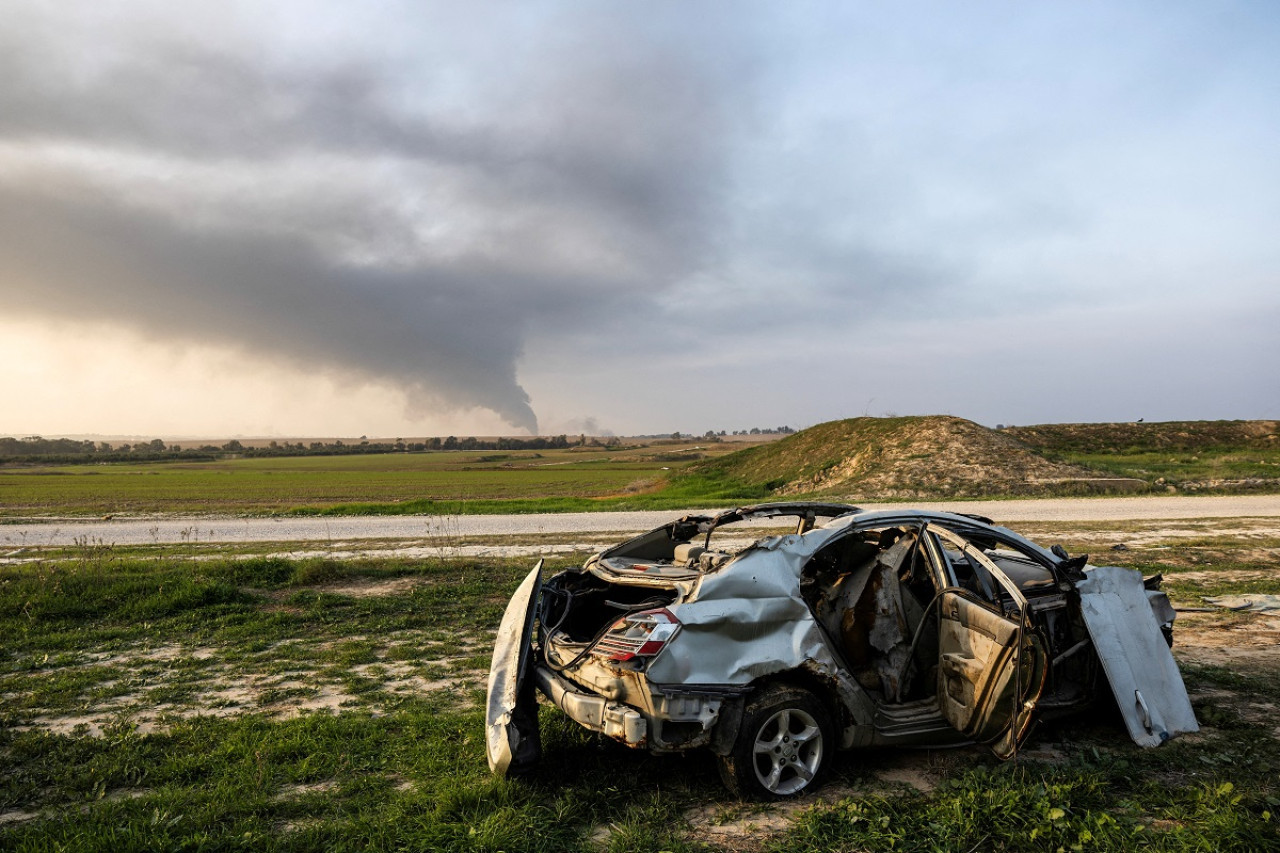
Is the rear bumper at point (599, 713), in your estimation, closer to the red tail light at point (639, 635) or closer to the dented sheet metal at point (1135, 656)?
the red tail light at point (639, 635)

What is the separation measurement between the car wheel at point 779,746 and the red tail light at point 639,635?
2.05 feet

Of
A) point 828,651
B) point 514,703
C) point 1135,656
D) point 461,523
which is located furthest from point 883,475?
point 514,703

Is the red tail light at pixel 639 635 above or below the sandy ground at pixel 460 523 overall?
above

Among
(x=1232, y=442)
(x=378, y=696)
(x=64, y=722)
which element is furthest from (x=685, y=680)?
(x=1232, y=442)

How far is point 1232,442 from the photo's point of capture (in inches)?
1859

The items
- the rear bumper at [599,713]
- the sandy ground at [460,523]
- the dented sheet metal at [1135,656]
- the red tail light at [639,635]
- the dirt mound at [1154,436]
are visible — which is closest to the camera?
the rear bumper at [599,713]

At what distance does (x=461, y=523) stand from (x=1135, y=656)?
769 inches

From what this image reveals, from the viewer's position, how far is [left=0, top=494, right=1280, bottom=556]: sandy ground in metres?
20.2

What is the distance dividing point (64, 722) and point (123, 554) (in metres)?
12.6

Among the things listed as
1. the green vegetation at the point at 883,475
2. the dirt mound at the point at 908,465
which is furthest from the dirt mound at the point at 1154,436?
the dirt mound at the point at 908,465

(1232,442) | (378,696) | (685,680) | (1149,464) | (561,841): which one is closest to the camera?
(561,841)

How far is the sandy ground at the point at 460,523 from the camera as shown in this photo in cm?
2020

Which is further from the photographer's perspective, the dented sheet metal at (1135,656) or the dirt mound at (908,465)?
the dirt mound at (908,465)

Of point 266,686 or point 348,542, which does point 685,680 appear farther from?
point 348,542
